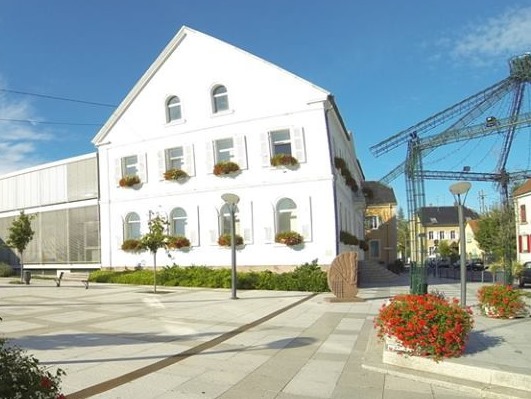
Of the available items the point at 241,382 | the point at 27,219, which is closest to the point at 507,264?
the point at 241,382

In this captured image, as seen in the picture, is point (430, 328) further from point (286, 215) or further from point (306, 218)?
point (286, 215)

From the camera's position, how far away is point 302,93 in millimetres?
24672

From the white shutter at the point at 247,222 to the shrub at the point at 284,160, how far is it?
8.24ft

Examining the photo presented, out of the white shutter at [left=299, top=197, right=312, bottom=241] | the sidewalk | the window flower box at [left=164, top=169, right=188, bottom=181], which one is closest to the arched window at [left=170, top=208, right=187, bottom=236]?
the window flower box at [left=164, top=169, right=188, bottom=181]

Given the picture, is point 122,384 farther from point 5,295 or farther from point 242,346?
point 5,295

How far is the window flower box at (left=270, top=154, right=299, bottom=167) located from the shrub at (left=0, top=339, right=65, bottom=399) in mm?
20510

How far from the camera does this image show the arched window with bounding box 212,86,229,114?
26.9 meters

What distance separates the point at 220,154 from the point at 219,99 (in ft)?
9.57

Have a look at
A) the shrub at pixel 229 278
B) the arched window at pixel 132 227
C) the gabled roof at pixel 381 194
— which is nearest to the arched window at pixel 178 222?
the shrub at pixel 229 278

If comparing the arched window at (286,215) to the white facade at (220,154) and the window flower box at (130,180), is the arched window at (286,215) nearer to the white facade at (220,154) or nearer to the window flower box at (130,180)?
the white facade at (220,154)

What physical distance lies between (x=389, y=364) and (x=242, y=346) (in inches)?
115

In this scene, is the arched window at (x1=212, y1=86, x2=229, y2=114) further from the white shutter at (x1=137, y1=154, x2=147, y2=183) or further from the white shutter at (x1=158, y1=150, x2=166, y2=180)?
the white shutter at (x1=137, y1=154, x2=147, y2=183)

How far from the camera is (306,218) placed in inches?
946

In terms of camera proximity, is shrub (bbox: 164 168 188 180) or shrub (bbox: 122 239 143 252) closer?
shrub (bbox: 164 168 188 180)
